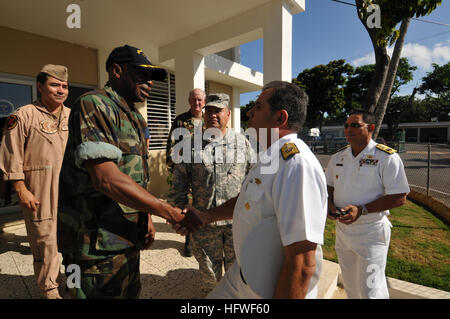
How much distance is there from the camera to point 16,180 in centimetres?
218

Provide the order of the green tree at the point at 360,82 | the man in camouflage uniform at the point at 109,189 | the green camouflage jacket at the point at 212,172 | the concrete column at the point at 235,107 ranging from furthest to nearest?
the green tree at the point at 360,82
the concrete column at the point at 235,107
the green camouflage jacket at the point at 212,172
the man in camouflage uniform at the point at 109,189

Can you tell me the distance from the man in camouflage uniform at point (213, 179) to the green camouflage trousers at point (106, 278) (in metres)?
0.81

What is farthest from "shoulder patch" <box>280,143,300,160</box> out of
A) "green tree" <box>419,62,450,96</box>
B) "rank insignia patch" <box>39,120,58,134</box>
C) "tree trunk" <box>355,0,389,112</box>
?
"green tree" <box>419,62,450,96</box>

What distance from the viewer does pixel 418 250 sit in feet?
11.3

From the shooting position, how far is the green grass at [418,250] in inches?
108

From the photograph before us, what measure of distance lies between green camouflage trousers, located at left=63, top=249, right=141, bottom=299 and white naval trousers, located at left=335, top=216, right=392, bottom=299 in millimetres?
1857

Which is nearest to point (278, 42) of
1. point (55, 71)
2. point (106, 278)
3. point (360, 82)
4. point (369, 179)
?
point (369, 179)

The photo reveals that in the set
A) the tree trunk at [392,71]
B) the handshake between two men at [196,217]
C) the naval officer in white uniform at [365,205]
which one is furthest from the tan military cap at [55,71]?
the tree trunk at [392,71]

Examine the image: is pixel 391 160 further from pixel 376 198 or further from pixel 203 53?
pixel 203 53

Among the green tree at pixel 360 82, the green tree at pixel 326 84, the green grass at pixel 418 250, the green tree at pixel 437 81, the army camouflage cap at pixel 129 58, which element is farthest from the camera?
the green tree at pixel 437 81

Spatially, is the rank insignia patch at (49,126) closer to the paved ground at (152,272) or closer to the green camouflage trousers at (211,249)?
the paved ground at (152,272)

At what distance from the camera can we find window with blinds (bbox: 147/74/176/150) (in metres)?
6.49
